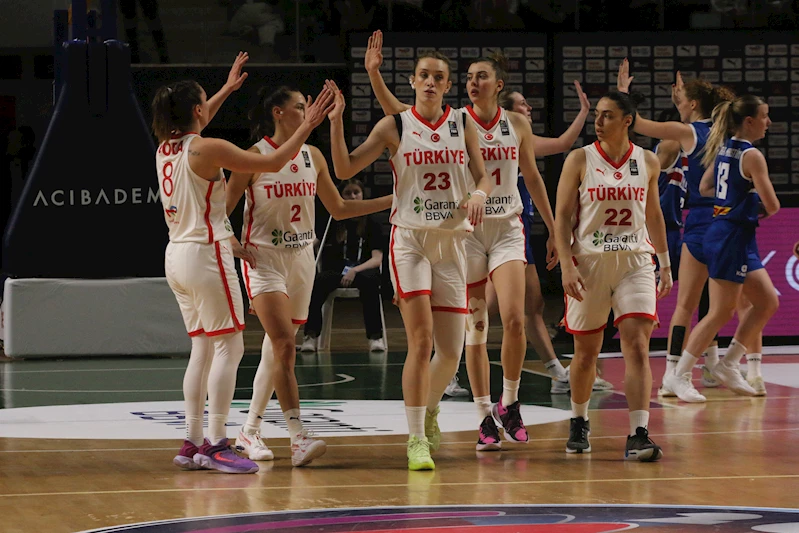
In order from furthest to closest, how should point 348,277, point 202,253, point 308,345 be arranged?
point 348,277 → point 308,345 → point 202,253

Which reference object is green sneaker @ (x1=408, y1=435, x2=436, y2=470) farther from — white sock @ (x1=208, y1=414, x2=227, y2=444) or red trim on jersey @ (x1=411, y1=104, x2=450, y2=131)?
red trim on jersey @ (x1=411, y1=104, x2=450, y2=131)

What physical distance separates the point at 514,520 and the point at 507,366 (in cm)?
204

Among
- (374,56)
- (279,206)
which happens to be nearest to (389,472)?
(279,206)

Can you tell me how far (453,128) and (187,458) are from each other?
6.39 feet

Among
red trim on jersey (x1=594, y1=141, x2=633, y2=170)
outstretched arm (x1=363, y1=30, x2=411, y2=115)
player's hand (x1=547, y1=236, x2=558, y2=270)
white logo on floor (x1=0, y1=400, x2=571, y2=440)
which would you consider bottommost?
white logo on floor (x1=0, y1=400, x2=571, y2=440)

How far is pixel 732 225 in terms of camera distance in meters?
8.70

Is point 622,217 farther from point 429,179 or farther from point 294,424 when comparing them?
point 294,424

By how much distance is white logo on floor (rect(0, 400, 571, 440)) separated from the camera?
7.33 meters

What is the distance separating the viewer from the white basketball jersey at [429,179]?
20.6 feet

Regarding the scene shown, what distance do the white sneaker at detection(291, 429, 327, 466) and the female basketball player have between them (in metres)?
3.29

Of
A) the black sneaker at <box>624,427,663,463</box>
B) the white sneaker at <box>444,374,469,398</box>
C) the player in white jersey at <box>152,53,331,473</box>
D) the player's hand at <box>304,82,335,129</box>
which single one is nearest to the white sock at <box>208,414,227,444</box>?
the player in white jersey at <box>152,53,331,473</box>

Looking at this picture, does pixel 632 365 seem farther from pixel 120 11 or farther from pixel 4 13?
pixel 4 13

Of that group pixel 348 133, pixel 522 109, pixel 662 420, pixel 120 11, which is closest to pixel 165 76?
pixel 120 11

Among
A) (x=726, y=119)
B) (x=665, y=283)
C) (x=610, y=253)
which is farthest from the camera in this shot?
(x=726, y=119)
